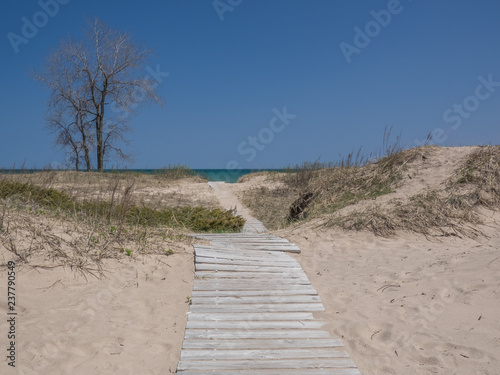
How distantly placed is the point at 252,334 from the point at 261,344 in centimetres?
20

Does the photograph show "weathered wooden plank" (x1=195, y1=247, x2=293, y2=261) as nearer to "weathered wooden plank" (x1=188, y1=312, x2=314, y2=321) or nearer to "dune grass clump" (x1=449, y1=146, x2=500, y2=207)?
"weathered wooden plank" (x1=188, y1=312, x2=314, y2=321)

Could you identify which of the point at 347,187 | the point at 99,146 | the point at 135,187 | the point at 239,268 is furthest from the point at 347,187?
the point at 99,146

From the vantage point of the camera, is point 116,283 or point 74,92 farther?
point 74,92

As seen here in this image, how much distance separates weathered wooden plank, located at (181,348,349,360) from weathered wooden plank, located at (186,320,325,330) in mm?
422

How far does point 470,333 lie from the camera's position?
348cm

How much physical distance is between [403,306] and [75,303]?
3448 mm

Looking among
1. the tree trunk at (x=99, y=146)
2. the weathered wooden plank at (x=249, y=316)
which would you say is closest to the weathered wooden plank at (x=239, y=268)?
the weathered wooden plank at (x=249, y=316)

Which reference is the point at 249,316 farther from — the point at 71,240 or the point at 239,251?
the point at 71,240

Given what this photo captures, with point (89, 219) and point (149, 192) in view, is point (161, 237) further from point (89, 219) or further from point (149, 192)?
point (149, 192)

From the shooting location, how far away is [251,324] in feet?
12.5

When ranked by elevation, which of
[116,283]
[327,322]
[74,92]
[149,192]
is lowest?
[327,322]

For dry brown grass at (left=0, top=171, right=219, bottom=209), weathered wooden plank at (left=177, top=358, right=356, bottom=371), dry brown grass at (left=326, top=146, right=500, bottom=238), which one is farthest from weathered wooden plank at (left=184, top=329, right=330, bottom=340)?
dry brown grass at (left=0, top=171, right=219, bottom=209)

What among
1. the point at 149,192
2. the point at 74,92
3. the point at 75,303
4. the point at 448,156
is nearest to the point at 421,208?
the point at 448,156

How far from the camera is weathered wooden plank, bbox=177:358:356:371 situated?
310cm
